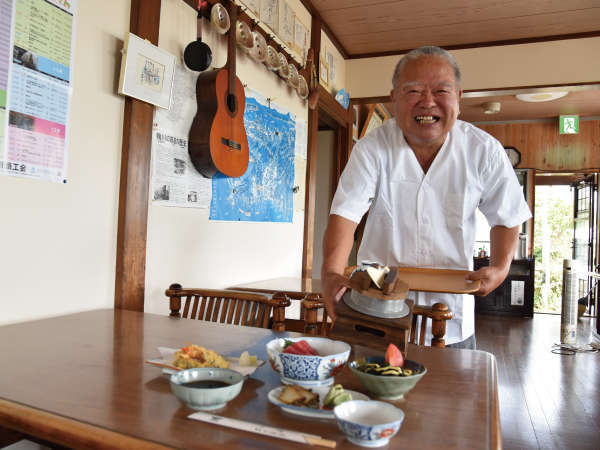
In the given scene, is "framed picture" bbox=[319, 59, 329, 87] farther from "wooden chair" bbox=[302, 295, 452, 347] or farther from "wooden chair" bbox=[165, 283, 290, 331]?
"wooden chair" bbox=[302, 295, 452, 347]

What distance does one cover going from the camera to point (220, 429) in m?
0.67

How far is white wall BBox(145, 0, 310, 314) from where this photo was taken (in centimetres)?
201

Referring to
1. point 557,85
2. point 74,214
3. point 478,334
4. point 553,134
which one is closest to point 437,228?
point 74,214

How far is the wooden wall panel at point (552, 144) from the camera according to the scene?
7.29 metres

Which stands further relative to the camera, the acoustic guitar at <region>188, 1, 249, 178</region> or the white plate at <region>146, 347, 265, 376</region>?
the acoustic guitar at <region>188, 1, 249, 178</region>

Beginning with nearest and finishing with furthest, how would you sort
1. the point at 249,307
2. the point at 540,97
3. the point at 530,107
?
the point at 249,307
the point at 540,97
the point at 530,107

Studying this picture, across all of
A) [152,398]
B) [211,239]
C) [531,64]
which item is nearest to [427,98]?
[152,398]

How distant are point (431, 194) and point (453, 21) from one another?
2989mm

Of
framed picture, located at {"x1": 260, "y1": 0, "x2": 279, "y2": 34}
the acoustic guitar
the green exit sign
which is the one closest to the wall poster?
the acoustic guitar

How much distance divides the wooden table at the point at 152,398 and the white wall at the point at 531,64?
3.63m

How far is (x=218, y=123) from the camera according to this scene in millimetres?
2113

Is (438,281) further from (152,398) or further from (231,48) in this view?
(231,48)

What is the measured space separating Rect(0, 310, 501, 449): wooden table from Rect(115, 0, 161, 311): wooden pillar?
1.80 ft

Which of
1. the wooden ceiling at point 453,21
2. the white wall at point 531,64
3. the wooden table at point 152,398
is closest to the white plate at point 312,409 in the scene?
the wooden table at point 152,398
